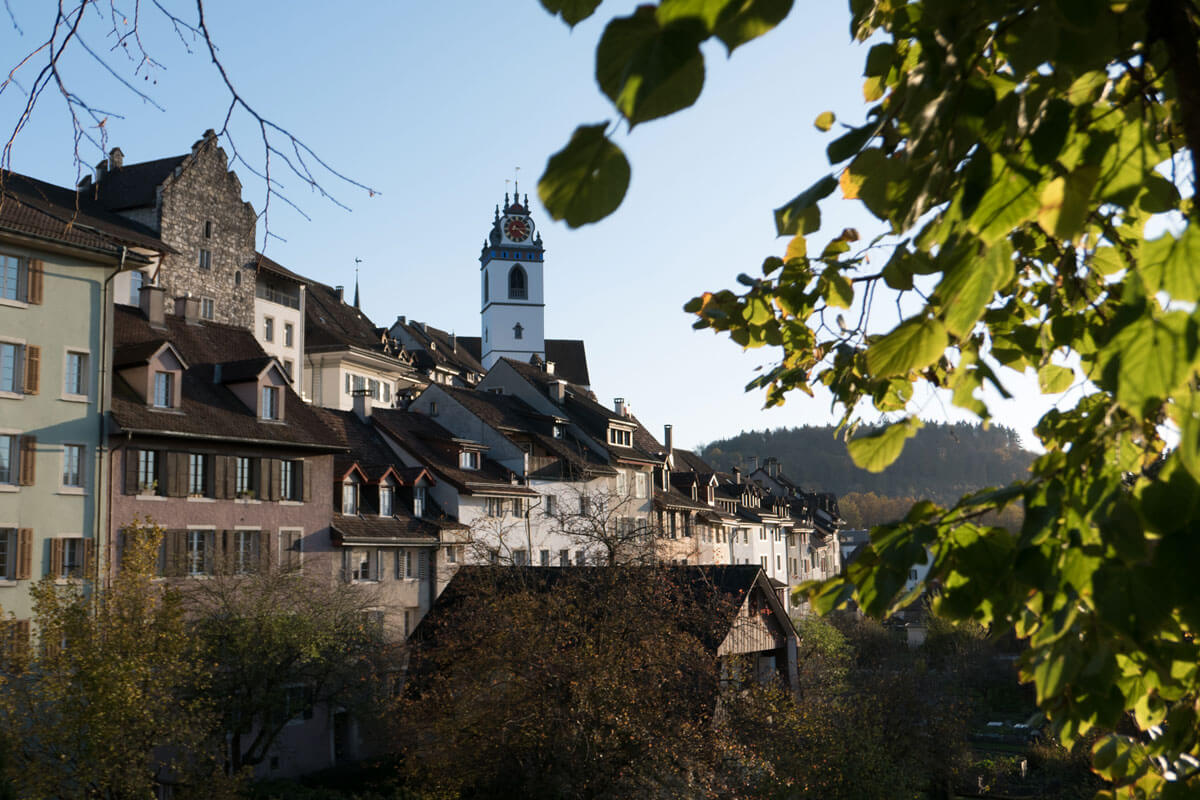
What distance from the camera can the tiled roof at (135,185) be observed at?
46.4 metres

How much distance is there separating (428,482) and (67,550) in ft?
48.7

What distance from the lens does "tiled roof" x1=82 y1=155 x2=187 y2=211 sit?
46406 mm

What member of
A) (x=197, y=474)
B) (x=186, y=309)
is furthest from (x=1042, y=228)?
(x=186, y=309)

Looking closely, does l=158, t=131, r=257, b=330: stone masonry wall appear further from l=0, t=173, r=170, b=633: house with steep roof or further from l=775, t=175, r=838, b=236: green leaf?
l=775, t=175, r=838, b=236: green leaf

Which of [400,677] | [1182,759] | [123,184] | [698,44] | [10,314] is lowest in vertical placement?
[400,677]

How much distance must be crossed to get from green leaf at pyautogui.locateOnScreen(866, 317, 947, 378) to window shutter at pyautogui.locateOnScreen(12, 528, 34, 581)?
29.0 metres

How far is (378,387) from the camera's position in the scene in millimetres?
61969

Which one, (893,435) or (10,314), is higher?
(10,314)

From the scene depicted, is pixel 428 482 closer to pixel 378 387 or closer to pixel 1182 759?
pixel 378 387

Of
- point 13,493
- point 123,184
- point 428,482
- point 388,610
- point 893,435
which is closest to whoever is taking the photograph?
point 893,435

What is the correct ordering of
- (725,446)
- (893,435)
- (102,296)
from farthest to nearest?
(725,446)
(102,296)
(893,435)

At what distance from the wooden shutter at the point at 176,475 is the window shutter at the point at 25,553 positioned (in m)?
3.81

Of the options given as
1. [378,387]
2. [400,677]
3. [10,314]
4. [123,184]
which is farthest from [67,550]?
[378,387]

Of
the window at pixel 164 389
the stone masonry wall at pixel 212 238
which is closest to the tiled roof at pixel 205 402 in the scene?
the window at pixel 164 389
